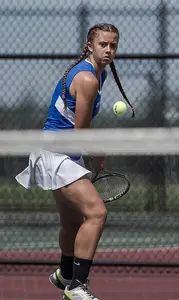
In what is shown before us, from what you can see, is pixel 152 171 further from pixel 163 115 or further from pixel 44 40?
pixel 44 40

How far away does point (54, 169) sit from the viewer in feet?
12.4

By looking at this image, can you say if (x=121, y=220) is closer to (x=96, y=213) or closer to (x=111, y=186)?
(x=111, y=186)

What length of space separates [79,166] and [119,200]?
101 inches

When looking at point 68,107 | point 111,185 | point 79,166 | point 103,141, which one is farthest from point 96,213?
point 103,141

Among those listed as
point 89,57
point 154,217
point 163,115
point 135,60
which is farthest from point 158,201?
point 89,57

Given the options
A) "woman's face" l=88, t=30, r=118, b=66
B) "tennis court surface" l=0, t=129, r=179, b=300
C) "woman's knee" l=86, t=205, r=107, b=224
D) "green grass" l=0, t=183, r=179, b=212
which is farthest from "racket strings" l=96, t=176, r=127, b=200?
"green grass" l=0, t=183, r=179, b=212

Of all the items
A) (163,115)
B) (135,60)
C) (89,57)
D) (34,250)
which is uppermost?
(89,57)

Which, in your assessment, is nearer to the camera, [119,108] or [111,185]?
[111,185]

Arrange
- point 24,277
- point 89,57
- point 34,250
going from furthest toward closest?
point 34,250, point 24,277, point 89,57

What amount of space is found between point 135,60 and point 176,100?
1.50 feet

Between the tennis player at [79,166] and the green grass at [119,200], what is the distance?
2.30 metres

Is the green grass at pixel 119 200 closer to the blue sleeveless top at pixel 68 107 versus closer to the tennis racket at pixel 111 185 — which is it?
the tennis racket at pixel 111 185

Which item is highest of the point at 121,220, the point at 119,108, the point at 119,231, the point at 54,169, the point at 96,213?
the point at 54,169

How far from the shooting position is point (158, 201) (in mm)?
6465
